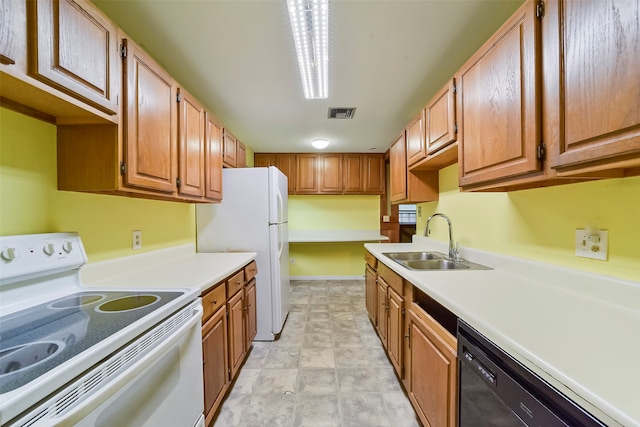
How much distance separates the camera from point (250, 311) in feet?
6.88

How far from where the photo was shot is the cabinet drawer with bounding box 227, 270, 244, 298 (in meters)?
1.65

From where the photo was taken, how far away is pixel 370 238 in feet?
13.3

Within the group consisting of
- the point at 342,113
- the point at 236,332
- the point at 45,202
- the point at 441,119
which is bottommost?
the point at 236,332

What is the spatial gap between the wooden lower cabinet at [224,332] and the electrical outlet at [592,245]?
1.80 m

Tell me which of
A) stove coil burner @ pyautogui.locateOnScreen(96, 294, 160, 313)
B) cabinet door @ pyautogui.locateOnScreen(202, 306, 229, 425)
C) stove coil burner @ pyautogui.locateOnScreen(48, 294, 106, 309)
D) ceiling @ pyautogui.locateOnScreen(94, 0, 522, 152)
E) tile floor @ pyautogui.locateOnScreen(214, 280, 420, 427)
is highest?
ceiling @ pyautogui.locateOnScreen(94, 0, 522, 152)

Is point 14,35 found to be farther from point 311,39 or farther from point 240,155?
point 240,155

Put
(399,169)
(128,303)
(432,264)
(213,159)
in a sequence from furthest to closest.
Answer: (399,169) < (213,159) < (432,264) < (128,303)

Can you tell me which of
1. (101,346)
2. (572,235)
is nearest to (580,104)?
(572,235)

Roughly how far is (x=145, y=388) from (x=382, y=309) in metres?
1.70

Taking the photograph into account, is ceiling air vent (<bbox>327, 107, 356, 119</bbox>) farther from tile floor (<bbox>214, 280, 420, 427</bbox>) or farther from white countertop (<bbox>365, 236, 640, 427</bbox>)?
tile floor (<bbox>214, 280, 420, 427</bbox>)

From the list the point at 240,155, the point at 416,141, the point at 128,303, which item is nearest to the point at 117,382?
the point at 128,303

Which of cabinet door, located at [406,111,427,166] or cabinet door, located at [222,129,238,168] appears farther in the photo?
cabinet door, located at [222,129,238,168]

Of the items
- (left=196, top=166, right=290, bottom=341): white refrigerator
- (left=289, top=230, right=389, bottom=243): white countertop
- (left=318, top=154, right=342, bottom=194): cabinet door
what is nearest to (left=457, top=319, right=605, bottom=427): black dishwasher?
(left=196, top=166, right=290, bottom=341): white refrigerator

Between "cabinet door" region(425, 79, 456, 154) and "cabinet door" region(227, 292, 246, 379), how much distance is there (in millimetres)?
1805
